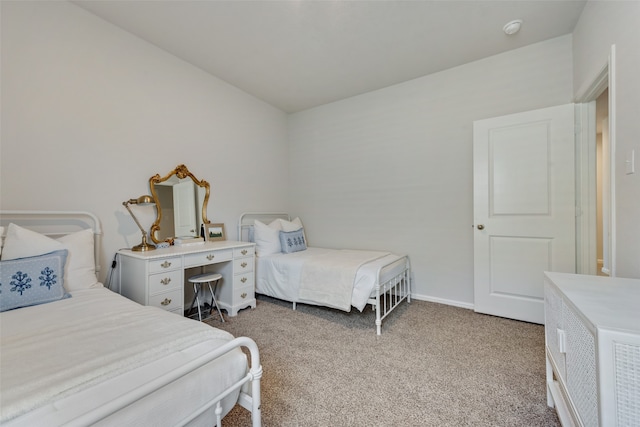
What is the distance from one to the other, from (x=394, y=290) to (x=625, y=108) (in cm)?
229

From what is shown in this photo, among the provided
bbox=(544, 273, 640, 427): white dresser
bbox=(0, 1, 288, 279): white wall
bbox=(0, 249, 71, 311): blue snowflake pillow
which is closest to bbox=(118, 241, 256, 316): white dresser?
bbox=(0, 1, 288, 279): white wall

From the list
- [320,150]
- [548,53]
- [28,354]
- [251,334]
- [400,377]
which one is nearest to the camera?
[28,354]

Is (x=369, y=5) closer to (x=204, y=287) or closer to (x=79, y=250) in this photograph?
(x=79, y=250)

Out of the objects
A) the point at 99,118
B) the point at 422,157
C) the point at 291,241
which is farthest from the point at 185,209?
the point at 422,157

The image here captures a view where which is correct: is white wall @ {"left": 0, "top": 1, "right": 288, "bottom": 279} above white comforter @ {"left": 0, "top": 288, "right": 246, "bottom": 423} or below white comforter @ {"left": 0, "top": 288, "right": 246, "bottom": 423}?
above

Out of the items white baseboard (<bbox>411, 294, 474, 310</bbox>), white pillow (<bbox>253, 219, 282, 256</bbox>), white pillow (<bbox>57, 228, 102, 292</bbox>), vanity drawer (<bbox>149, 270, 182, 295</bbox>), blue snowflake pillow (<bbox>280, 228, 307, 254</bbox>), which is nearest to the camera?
white pillow (<bbox>57, 228, 102, 292</bbox>)

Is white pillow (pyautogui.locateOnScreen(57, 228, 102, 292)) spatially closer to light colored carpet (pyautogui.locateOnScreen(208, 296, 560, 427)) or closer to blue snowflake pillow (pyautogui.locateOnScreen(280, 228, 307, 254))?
light colored carpet (pyautogui.locateOnScreen(208, 296, 560, 427))

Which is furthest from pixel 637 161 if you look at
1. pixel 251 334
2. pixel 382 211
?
pixel 251 334

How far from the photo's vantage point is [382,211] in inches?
134

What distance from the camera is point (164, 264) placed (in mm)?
2113

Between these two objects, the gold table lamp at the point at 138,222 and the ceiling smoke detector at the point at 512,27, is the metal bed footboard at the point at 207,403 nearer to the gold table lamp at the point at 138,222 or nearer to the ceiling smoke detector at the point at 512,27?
the gold table lamp at the point at 138,222

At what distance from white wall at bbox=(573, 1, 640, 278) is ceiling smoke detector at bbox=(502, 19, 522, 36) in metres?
0.50

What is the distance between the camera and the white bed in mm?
695

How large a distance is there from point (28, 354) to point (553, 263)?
3.46 meters
